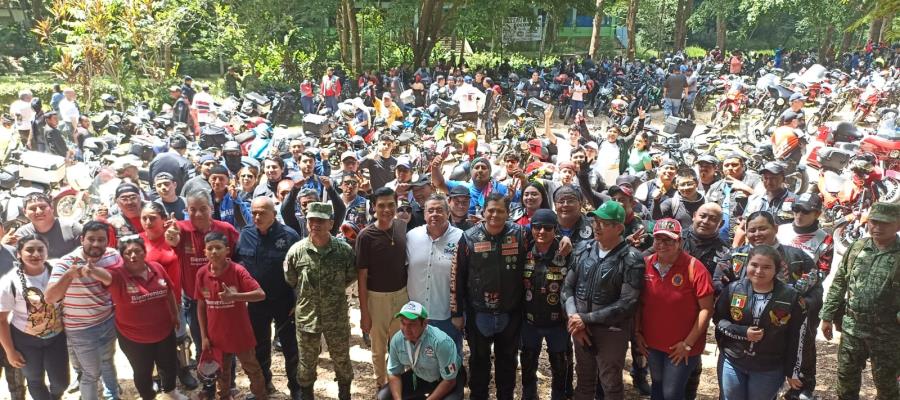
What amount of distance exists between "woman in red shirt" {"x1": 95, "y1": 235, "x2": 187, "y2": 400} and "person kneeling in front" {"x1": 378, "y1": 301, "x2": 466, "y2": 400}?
5.26 feet

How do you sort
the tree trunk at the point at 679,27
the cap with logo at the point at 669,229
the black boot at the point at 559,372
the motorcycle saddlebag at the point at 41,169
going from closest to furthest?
the cap with logo at the point at 669,229 < the black boot at the point at 559,372 < the motorcycle saddlebag at the point at 41,169 < the tree trunk at the point at 679,27

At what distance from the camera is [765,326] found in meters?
3.55

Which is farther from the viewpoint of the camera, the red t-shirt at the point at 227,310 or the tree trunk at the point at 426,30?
the tree trunk at the point at 426,30

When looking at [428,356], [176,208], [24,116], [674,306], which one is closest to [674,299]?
[674,306]

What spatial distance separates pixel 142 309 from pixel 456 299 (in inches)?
80.6

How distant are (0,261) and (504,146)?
7.95 meters

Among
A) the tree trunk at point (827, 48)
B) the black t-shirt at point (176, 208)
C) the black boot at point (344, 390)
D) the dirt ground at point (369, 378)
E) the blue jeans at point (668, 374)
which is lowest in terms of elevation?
the dirt ground at point (369, 378)

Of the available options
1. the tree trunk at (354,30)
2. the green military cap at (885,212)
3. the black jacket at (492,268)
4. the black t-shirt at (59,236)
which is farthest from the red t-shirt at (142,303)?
the tree trunk at (354,30)

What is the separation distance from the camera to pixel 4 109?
58.4 feet

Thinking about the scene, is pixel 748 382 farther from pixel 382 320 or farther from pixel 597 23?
pixel 597 23

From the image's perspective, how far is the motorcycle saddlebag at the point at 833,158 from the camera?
838 cm

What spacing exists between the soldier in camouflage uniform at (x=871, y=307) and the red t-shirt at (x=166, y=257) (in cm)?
441

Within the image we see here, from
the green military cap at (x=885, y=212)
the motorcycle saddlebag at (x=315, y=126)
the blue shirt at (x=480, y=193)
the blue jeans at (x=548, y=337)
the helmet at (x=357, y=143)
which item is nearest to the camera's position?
the green military cap at (x=885, y=212)

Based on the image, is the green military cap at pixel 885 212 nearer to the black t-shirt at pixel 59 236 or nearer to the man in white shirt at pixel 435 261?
the man in white shirt at pixel 435 261
